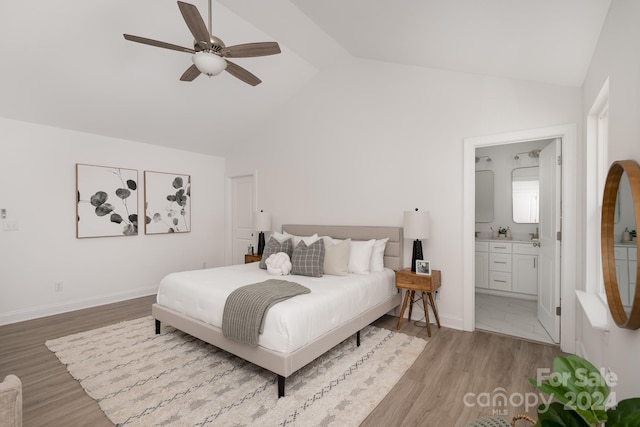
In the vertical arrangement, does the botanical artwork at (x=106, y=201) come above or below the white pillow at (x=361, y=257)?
above

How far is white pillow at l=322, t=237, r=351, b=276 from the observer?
11.2 ft

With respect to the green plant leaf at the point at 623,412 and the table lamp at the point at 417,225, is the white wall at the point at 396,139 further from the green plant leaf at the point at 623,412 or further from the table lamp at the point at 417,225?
the green plant leaf at the point at 623,412

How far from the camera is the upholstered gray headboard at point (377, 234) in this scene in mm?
3750

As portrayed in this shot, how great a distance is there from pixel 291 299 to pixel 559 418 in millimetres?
1752

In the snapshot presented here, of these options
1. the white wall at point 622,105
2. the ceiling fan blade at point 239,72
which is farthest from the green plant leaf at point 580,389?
the ceiling fan blade at point 239,72

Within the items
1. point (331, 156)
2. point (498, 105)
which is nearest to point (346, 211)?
point (331, 156)

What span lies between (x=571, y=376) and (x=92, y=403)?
2.79 metres

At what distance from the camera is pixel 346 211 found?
4.33 m

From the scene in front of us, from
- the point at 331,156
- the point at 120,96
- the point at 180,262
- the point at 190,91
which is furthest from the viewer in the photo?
the point at 180,262

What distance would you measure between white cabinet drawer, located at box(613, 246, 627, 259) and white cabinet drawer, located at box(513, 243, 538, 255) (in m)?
3.32

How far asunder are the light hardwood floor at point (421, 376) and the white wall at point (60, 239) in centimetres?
50

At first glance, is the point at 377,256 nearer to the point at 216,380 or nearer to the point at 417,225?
the point at 417,225

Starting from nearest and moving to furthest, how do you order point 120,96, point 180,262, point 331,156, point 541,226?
point 541,226, point 120,96, point 331,156, point 180,262

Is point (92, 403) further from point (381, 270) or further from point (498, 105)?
point (498, 105)
